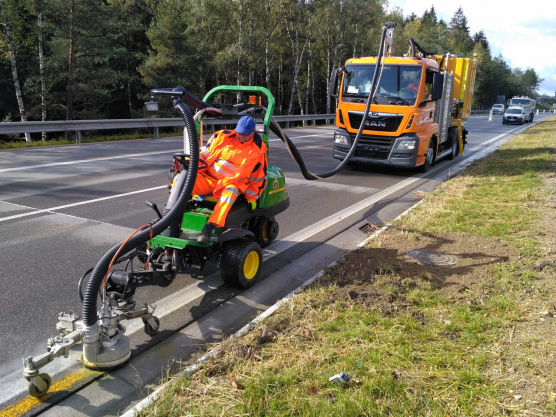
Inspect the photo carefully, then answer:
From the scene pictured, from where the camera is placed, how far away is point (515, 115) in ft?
124

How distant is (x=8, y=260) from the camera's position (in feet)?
16.3

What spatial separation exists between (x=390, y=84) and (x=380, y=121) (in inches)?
37.2

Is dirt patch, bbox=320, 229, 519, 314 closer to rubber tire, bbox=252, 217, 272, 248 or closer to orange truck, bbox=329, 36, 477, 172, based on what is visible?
rubber tire, bbox=252, 217, 272, 248

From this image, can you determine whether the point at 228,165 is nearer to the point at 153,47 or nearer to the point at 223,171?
the point at 223,171

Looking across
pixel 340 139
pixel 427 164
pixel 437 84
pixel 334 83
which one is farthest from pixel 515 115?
pixel 334 83

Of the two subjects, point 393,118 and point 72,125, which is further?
point 72,125

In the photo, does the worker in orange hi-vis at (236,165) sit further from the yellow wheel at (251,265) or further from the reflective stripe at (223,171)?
the yellow wheel at (251,265)

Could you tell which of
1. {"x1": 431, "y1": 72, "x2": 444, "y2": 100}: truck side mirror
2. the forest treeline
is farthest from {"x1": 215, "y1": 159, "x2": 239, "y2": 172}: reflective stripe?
the forest treeline

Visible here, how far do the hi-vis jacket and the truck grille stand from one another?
255 inches

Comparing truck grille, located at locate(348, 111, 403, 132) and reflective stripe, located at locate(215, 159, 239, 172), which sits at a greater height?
truck grille, located at locate(348, 111, 403, 132)

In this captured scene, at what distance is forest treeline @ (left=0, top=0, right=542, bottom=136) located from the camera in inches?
881

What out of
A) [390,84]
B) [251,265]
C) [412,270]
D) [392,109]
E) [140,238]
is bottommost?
[412,270]

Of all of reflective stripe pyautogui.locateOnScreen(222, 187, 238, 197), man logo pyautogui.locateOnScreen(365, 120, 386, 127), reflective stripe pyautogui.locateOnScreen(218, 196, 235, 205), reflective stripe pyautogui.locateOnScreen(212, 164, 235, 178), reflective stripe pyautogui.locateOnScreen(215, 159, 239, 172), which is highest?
man logo pyautogui.locateOnScreen(365, 120, 386, 127)

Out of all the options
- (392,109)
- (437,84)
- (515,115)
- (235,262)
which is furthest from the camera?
(515,115)
